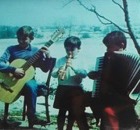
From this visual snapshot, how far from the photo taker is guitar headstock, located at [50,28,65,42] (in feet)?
9.55

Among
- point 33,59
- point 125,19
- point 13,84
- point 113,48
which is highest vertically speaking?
point 125,19

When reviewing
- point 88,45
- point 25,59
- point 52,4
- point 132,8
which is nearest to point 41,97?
point 25,59

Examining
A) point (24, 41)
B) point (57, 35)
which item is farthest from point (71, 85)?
point (24, 41)

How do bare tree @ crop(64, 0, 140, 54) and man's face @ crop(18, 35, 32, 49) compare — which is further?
man's face @ crop(18, 35, 32, 49)

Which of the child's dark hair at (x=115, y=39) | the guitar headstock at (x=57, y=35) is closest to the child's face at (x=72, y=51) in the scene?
the guitar headstock at (x=57, y=35)

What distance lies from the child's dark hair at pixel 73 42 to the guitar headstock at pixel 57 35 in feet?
0.20

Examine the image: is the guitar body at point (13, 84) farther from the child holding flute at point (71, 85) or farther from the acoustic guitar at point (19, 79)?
the child holding flute at point (71, 85)

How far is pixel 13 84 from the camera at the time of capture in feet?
9.64

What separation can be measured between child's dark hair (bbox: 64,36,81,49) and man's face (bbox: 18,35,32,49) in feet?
0.95

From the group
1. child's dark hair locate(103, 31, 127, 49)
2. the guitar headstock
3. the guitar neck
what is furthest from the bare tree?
the guitar neck

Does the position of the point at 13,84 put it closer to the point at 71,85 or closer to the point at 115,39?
the point at 71,85

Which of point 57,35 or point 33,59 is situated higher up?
point 57,35

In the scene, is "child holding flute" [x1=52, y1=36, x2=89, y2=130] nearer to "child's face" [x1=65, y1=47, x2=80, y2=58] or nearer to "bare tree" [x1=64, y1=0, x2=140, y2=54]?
"child's face" [x1=65, y1=47, x2=80, y2=58]

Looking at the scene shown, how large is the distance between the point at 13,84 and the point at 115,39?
33.4 inches
